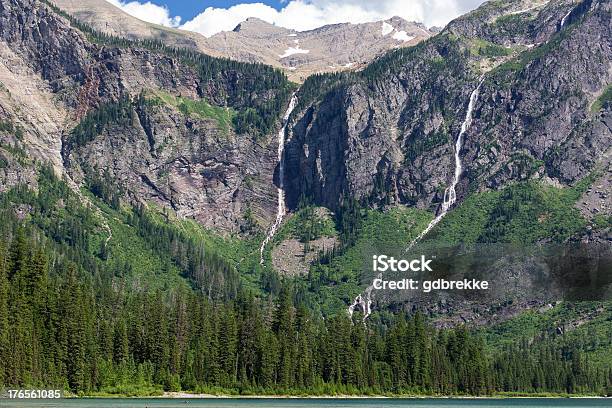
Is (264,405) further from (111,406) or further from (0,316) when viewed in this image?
(0,316)

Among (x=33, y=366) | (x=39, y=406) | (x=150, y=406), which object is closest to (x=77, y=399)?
(x=33, y=366)

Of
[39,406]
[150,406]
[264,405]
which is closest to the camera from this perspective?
[39,406]

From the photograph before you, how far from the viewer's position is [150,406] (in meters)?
181

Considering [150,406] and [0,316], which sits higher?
[0,316]

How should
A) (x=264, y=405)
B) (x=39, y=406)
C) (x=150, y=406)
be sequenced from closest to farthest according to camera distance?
(x=39, y=406)
(x=150, y=406)
(x=264, y=405)

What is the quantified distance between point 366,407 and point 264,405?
702 inches

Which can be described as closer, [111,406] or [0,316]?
[111,406]

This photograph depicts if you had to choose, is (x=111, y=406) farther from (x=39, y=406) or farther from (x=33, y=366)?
(x=33, y=366)

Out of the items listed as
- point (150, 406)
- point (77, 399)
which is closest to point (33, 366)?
point (77, 399)

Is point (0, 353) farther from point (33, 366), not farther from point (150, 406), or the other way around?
point (150, 406)

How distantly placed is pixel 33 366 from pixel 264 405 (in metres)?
40.7

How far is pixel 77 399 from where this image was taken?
199m

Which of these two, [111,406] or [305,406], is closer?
[111,406]

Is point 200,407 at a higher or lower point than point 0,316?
lower
